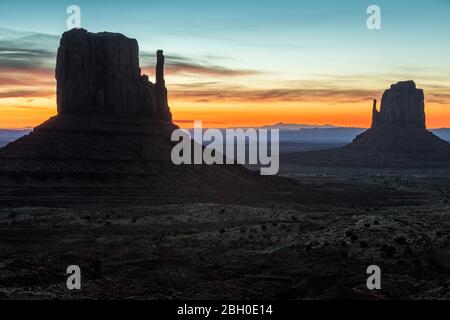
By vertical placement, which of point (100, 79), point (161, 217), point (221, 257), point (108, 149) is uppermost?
point (100, 79)

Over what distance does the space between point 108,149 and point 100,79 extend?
18.7 metres

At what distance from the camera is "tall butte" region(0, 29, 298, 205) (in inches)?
3250

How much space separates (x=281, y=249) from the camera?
4256 centimetres

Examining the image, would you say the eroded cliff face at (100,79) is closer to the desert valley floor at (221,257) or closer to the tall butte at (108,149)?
the tall butte at (108,149)

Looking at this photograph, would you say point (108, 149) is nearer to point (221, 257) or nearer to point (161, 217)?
point (161, 217)

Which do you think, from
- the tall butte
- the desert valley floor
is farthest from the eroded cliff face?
the desert valley floor

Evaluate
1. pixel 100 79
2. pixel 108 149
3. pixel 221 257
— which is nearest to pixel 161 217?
pixel 221 257

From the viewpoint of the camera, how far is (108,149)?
89938mm

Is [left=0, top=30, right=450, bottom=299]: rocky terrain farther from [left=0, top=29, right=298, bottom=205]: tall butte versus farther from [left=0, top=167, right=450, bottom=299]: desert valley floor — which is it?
[left=0, top=29, right=298, bottom=205]: tall butte

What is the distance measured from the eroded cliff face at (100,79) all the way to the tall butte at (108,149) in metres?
0.18

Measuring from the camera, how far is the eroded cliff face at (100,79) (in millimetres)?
99500

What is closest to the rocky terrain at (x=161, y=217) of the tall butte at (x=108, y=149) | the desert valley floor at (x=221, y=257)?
the desert valley floor at (x=221, y=257)
